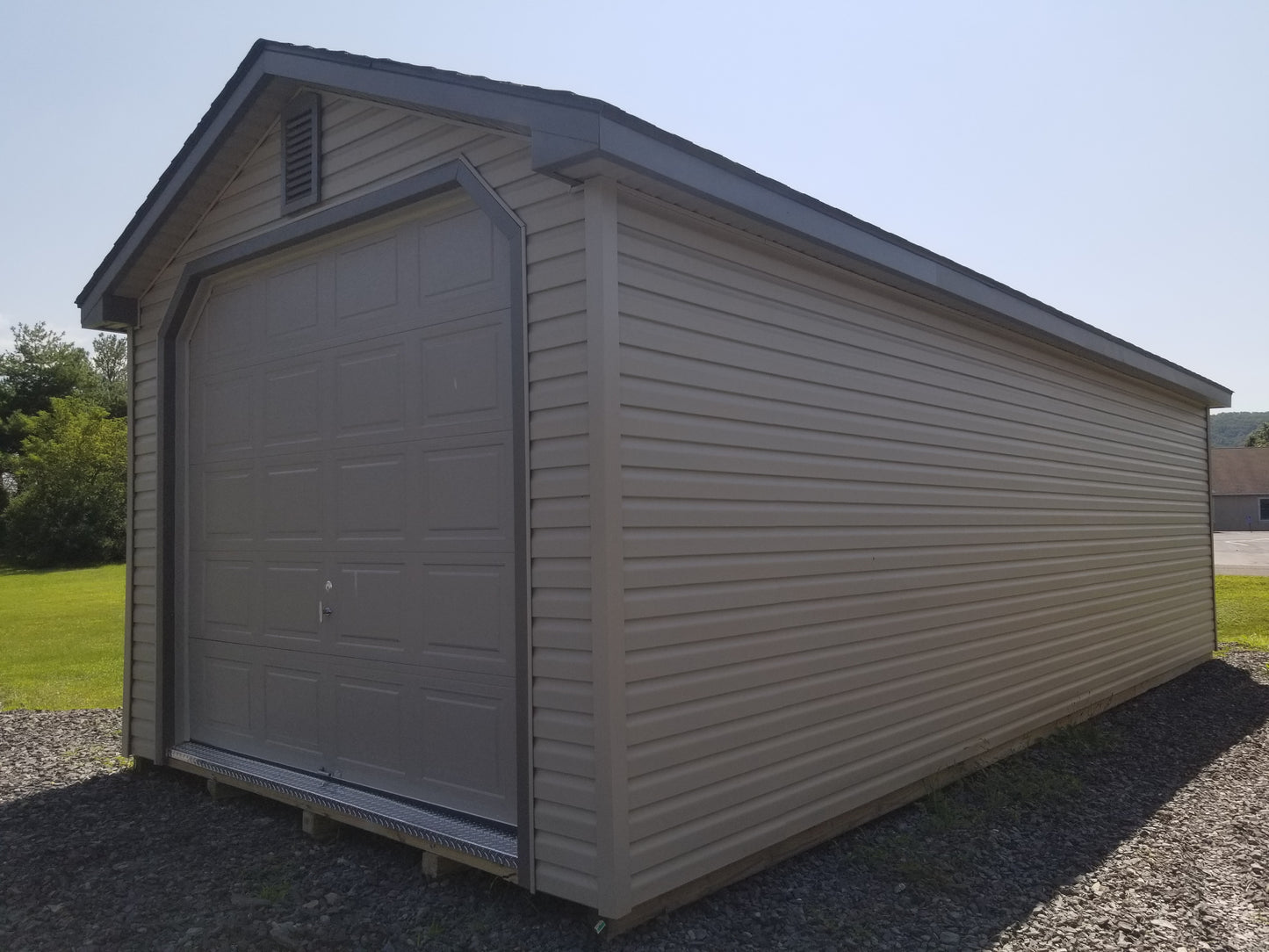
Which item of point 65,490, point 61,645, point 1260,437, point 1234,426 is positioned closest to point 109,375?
point 65,490

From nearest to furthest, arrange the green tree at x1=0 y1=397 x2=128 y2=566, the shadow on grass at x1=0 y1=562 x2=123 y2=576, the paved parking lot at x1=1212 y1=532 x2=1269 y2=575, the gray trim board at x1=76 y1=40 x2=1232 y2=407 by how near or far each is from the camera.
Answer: the gray trim board at x1=76 y1=40 x2=1232 y2=407, the paved parking lot at x1=1212 y1=532 x2=1269 y2=575, the shadow on grass at x1=0 y1=562 x2=123 y2=576, the green tree at x1=0 y1=397 x2=128 y2=566

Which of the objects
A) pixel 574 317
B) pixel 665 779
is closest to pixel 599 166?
pixel 574 317

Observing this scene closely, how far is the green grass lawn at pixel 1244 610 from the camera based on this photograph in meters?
12.4

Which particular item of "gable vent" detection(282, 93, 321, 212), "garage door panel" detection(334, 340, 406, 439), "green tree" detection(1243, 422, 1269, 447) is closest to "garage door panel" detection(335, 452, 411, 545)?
"garage door panel" detection(334, 340, 406, 439)

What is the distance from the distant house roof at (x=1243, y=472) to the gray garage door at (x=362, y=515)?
56087 millimetres

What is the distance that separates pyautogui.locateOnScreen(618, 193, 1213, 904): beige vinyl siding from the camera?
13.0 ft

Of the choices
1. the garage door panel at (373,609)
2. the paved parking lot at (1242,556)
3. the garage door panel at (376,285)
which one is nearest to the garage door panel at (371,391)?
the garage door panel at (376,285)

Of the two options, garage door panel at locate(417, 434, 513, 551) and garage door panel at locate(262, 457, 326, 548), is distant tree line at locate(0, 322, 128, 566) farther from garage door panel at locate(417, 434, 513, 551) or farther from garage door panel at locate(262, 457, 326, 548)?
garage door panel at locate(417, 434, 513, 551)

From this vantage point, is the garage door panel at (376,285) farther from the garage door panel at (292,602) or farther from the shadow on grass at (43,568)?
the shadow on grass at (43,568)

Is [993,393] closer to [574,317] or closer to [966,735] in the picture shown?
[966,735]

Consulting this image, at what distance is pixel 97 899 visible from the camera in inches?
167

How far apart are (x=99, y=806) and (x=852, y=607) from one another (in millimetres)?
4382

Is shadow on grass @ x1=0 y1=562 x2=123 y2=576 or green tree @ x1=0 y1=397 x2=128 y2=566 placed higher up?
green tree @ x1=0 y1=397 x2=128 y2=566

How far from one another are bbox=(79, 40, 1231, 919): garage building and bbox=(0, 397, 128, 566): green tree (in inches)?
1159
